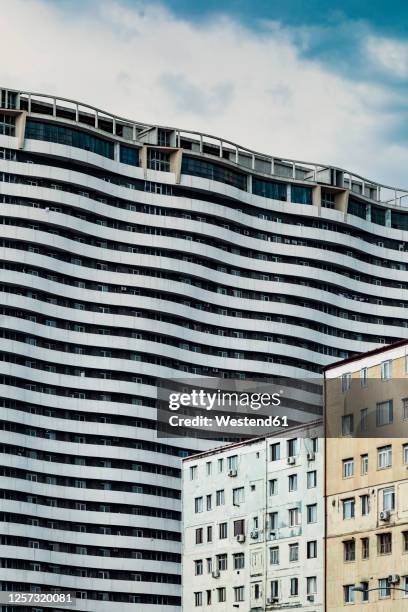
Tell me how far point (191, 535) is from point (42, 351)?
2298 inches

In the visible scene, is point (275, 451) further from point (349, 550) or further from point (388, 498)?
point (388, 498)

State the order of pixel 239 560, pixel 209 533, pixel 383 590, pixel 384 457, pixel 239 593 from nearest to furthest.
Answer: pixel 383 590, pixel 384 457, pixel 239 593, pixel 239 560, pixel 209 533

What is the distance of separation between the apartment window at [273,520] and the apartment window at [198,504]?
11.5 metres

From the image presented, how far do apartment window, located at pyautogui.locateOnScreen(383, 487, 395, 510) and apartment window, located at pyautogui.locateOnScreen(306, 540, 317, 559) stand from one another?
14309 millimetres

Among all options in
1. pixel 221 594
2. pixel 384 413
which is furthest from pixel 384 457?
pixel 221 594

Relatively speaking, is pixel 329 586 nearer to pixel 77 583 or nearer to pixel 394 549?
pixel 394 549

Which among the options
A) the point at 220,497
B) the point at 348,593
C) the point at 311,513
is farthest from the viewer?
the point at 220,497

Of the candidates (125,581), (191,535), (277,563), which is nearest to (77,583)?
(125,581)

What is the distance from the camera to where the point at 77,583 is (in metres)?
186

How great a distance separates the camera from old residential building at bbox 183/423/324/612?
120 meters

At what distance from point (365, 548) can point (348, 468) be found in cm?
609

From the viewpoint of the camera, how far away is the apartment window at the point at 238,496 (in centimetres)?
13050

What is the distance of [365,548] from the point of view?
351ft

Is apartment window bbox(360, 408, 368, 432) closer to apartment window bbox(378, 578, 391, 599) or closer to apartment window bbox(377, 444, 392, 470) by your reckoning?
apartment window bbox(377, 444, 392, 470)
